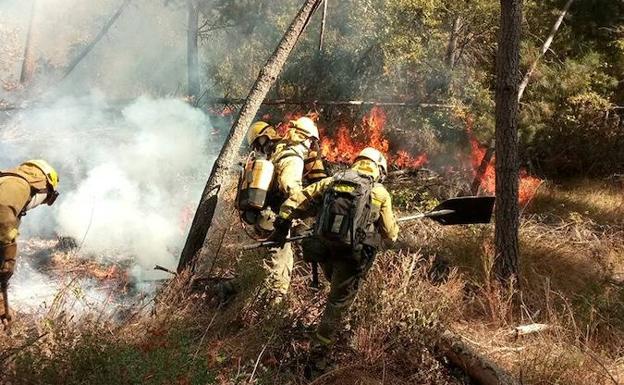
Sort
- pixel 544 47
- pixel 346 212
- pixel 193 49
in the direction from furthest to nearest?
pixel 193 49 < pixel 544 47 < pixel 346 212

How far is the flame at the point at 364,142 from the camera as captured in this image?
1165 cm

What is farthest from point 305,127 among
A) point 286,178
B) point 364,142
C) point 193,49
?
point 193,49

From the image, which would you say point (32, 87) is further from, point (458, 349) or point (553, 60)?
point (458, 349)

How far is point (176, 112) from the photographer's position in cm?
1288

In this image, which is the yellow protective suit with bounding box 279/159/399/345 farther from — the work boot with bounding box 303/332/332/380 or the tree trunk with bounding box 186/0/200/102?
the tree trunk with bounding box 186/0/200/102

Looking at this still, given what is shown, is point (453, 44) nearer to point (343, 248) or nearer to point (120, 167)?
point (120, 167)

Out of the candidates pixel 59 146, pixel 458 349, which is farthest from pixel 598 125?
pixel 59 146

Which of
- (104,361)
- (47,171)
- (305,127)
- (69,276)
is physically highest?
(305,127)

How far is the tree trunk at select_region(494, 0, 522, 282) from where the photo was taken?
5.37m

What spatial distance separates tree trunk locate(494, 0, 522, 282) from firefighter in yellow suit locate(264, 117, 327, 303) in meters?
1.99

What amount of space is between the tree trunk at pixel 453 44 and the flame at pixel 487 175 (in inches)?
71.7

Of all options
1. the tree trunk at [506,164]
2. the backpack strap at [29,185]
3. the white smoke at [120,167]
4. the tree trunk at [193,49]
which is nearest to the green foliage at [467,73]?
the tree trunk at [193,49]

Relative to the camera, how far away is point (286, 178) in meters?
5.03

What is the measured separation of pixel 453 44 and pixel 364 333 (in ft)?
31.8
